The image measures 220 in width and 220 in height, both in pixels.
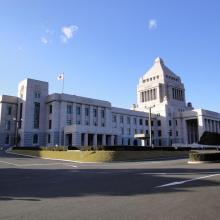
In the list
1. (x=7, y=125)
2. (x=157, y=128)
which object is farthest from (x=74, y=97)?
(x=157, y=128)

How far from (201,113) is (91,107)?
136ft

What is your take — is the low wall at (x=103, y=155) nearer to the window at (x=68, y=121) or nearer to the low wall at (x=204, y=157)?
the low wall at (x=204, y=157)

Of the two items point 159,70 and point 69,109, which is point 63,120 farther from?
point 159,70

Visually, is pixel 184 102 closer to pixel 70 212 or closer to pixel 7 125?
pixel 7 125

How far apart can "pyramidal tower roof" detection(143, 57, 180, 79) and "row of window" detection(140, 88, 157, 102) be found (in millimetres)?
8692

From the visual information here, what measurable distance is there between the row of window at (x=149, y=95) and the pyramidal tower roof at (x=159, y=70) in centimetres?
869

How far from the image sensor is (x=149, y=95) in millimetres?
124562

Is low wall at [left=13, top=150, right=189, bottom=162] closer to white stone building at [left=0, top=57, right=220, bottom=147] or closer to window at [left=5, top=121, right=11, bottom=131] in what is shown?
white stone building at [left=0, top=57, right=220, bottom=147]

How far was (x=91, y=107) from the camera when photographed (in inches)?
3150

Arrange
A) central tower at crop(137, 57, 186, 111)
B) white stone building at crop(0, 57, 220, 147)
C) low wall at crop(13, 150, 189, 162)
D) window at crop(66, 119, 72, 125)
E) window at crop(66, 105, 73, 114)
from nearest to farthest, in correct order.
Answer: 1. low wall at crop(13, 150, 189, 162)
2. white stone building at crop(0, 57, 220, 147)
3. window at crop(66, 119, 72, 125)
4. window at crop(66, 105, 73, 114)
5. central tower at crop(137, 57, 186, 111)

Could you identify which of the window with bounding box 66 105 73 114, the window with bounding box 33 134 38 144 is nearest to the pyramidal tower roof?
the window with bounding box 66 105 73 114

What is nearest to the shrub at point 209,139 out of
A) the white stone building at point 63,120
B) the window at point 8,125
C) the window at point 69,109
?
the white stone building at point 63,120

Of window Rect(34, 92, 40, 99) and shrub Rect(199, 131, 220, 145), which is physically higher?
window Rect(34, 92, 40, 99)

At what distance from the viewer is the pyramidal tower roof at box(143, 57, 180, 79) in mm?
124944
